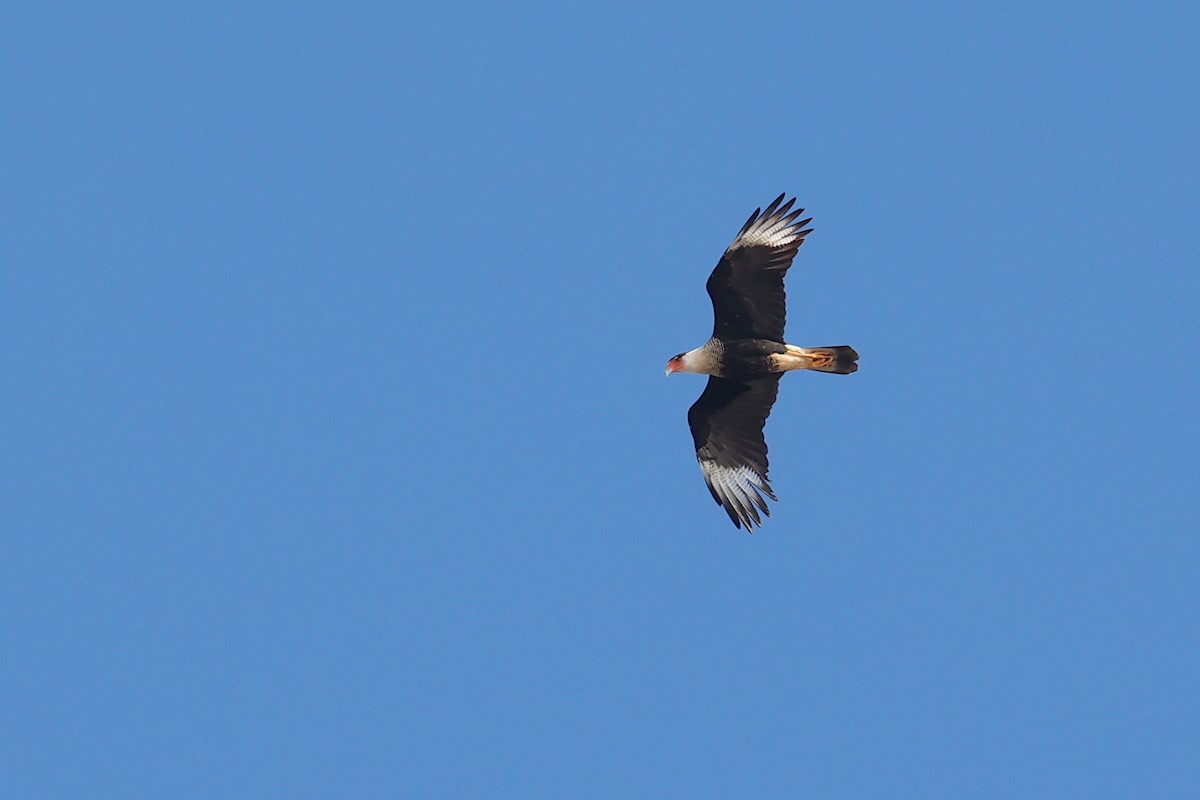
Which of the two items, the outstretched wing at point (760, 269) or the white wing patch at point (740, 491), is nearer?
the outstretched wing at point (760, 269)

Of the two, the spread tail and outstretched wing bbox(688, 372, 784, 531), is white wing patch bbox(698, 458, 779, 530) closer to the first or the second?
outstretched wing bbox(688, 372, 784, 531)

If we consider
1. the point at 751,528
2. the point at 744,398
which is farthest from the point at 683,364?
the point at 751,528

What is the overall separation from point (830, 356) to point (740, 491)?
1.90 m

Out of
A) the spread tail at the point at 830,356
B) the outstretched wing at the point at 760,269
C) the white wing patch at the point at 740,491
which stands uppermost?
the outstretched wing at the point at 760,269

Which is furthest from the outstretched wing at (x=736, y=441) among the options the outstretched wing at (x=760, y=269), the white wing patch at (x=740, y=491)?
the outstretched wing at (x=760, y=269)

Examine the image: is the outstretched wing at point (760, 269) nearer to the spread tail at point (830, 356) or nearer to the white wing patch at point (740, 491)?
the spread tail at point (830, 356)

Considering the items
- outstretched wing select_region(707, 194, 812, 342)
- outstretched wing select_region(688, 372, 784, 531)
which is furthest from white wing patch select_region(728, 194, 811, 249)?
outstretched wing select_region(688, 372, 784, 531)

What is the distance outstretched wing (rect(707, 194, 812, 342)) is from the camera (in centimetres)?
1916

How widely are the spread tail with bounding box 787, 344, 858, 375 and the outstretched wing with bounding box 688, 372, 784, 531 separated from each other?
450 millimetres

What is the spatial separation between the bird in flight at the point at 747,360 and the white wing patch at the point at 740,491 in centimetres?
1

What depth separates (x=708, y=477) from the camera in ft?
65.8

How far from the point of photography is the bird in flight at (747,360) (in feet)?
62.9

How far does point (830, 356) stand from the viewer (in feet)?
63.8

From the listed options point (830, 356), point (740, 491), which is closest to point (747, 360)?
point (830, 356)
